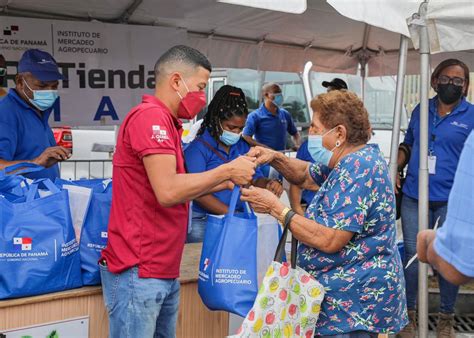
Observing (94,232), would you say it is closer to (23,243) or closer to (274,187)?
(23,243)

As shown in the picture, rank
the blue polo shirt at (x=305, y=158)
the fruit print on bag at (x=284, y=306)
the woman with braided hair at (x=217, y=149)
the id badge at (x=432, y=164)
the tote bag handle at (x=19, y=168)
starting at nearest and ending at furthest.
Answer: the fruit print on bag at (x=284, y=306), the tote bag handle at (x=19, y=168), the woman with braided hair at (x=217, y=149), the id badge at (x=432, y=164), the blue polo shirt at (x=305, y=158)

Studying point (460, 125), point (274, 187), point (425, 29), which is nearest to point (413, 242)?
point (460, 125)

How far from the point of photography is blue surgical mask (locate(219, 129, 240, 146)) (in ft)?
11.7

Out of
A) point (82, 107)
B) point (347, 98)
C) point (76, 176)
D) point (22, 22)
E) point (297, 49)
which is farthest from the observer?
point (76, 176)

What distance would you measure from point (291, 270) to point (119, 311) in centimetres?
70

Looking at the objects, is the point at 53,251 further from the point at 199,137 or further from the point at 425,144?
the point at 425,144

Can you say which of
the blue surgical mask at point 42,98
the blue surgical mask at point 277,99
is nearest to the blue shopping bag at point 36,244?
the blue surgical mask at point 42,98

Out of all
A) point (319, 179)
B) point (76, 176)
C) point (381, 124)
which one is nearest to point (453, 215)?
point (319, 179)

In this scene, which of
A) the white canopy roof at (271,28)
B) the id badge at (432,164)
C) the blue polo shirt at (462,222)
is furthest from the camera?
the white canopy roof at (271,28)

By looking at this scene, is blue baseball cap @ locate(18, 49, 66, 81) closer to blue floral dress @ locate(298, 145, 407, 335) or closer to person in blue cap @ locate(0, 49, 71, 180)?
person in blue cap @ locate(0, 49, 71, 180)

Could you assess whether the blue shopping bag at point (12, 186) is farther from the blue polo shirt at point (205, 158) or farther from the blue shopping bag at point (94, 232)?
the blue polo shirt at point (205, 158)

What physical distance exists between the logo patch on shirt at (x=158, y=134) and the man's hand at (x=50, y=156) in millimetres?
1222

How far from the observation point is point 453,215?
1.46 m

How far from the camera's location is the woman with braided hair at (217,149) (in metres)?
3.51
